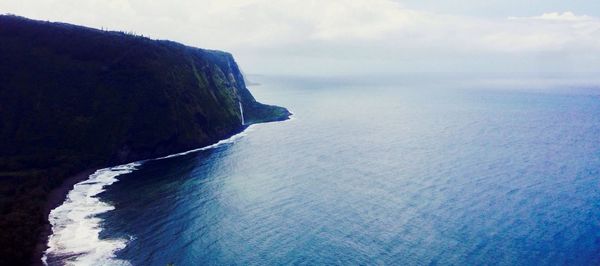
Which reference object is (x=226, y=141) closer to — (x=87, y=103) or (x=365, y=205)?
(x=87, y=103)

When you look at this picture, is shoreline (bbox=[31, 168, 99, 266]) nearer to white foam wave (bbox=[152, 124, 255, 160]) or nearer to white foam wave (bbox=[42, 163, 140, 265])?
white foam wave (bbox=[42, 163, 140, 265])

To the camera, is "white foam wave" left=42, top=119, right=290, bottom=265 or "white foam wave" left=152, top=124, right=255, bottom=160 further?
"white foam wave" left=152, top=124, right=255, bottom=160

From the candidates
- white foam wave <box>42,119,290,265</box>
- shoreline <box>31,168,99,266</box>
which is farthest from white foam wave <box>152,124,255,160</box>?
white foam wave <box>42,119,290,265</box>

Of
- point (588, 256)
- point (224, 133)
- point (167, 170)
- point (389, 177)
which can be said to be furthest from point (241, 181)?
point (588, 256)

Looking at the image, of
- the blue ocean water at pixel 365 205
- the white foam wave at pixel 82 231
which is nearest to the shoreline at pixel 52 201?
the white foam wave at pixel 82 231

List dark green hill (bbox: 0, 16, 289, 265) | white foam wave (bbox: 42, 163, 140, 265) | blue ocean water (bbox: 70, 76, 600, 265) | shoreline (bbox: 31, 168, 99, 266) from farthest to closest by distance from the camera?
dark green hill (bbox: 0, 16, 289, 265) → shoreline (bbox: 31, 168, 99, 266) → blue ocean water (bbox: 70, 76, 600, 265) → white foam wave (bbox: 42, 163, 140, 265)

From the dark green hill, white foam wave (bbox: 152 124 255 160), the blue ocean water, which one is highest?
the dark green hill
